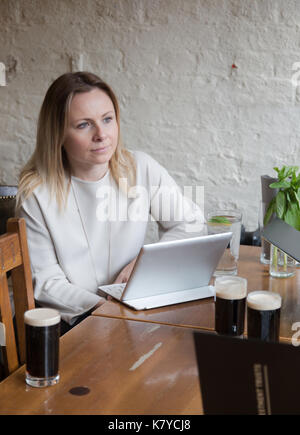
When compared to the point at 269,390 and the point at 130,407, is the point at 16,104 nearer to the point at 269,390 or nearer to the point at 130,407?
the point at 130,407

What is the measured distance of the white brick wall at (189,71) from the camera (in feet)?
9.77

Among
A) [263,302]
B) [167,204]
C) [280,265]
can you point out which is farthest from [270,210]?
[263,302]

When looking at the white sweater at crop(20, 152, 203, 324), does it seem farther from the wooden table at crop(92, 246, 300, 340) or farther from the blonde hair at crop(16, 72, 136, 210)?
the wooden table at crop(92, 246, 300, 340)

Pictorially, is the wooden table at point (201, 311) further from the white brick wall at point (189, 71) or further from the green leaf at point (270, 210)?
the white brick wall at point (189, 71)

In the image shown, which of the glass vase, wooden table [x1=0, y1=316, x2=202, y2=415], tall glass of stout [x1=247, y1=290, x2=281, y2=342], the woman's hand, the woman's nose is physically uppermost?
the woman's nose

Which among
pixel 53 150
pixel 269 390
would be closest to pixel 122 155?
pixel 53 150

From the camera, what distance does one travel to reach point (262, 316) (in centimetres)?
125

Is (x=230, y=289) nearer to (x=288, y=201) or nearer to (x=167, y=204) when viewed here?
(x=288, y=201)

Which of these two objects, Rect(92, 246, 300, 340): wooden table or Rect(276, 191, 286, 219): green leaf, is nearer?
Rect(92, 246, 300, 340): wooden table

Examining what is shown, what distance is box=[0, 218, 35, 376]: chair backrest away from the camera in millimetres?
1469

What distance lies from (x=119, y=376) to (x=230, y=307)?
0.32 meters

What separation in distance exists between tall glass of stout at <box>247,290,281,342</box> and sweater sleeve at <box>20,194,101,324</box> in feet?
2.43

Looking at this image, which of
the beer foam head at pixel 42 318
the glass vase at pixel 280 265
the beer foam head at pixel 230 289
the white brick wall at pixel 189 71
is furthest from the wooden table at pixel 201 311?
the white brick wall at pixel 189 71

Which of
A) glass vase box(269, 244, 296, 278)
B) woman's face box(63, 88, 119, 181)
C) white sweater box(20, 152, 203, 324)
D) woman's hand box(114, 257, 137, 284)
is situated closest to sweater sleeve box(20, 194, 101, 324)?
white sweater box(20, 152, 203, 324)
